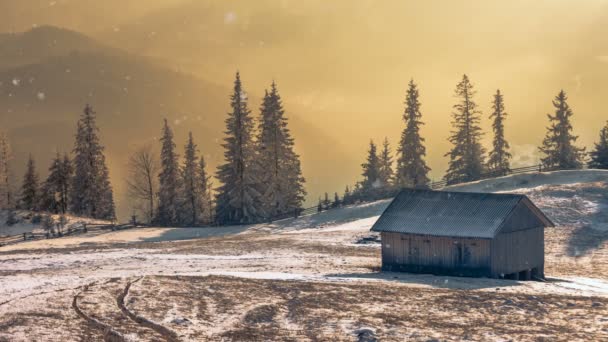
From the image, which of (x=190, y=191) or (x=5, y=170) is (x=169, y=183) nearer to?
(x=190, y=191)

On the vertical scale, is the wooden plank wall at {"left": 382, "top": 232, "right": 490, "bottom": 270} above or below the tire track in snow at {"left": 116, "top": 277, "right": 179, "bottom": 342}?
above

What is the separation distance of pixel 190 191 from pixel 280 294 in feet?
160

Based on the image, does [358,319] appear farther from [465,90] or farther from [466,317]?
[465,90]

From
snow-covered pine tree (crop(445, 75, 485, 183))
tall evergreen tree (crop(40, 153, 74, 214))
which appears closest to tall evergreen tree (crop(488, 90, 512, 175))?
snow-covered pine tree (crop(445, 75, 485, 183))

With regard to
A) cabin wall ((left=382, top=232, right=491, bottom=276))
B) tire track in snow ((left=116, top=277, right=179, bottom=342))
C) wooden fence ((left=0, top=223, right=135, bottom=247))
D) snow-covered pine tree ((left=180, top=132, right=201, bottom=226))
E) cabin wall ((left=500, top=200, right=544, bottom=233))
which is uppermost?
snow-covered pine tree ((left=180, top=132, right=201, bottom=226))

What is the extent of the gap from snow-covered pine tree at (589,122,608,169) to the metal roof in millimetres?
37592

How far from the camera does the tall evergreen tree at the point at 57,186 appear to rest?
291 feet

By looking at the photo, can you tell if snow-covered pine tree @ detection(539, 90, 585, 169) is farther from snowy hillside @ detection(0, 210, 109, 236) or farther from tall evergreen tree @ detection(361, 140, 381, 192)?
snowy hillside @ detection(0, 210, 109, 236)

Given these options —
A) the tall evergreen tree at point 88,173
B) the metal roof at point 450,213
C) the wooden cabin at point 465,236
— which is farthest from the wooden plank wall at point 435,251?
the tall evergreen tree at point 88,173

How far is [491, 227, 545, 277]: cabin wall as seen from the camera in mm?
44406

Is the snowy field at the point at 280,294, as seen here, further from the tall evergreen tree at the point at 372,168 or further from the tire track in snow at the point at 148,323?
the tall evergreen tree at the point at 372,168

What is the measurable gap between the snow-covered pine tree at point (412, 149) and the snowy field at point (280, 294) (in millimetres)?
25233

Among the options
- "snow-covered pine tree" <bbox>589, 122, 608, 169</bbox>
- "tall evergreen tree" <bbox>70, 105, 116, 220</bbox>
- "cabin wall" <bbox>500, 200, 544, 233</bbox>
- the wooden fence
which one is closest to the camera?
"cabin wall" <bbox>500, 200, 544, 233</bbox>

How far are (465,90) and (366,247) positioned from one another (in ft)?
127
